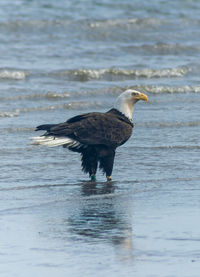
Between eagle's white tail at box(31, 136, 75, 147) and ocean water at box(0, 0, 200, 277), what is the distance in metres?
0.38

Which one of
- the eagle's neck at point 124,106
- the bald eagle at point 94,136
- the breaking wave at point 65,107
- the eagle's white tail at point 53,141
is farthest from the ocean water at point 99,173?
the eagle's neck at point 124,106

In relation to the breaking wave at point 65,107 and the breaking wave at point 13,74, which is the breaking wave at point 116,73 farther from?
the breaking wave at point 65,107

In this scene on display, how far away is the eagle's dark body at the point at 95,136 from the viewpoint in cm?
803

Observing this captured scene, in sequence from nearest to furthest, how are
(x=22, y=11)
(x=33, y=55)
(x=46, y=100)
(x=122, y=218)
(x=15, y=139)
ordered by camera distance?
(x=122, y=218) < (x=15, y=139) < (x=46, y=100) < (x=33, y=55) < (x=22, y=11)

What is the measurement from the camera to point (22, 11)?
23266 mm

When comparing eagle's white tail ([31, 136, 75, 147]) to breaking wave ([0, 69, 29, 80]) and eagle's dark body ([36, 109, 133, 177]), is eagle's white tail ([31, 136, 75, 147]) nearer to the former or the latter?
eagle's dark body ([36, 109, 133, 177])

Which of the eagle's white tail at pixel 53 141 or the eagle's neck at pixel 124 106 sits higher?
the eagle's neck at pixel 124 106

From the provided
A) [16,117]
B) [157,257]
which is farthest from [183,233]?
[16,117]

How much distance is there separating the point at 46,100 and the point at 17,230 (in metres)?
6.73

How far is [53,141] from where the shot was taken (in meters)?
7.83

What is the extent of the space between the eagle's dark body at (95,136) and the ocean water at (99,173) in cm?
18

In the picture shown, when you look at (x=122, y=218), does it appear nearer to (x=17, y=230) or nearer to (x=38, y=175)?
(x=17, y=230)

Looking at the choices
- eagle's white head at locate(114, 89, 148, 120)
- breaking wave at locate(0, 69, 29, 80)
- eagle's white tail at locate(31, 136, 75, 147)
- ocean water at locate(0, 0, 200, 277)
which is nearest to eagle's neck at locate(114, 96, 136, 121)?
eagle's white head at locate(114, 89, 148, 120)

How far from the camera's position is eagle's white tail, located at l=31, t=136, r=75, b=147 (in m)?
7.74
